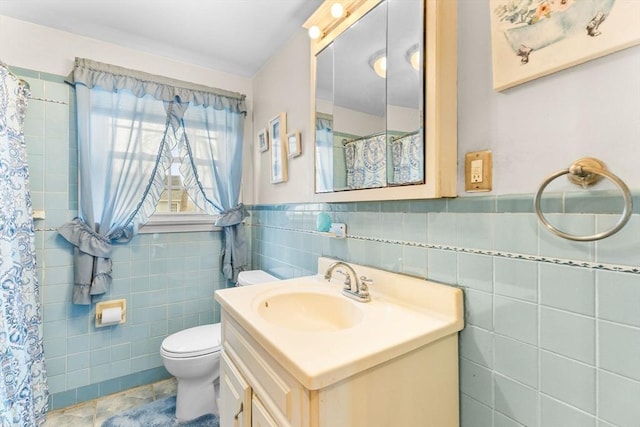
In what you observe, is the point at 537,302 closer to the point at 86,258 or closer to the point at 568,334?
the point at 568,334

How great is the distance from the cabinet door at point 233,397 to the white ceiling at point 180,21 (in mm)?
1695

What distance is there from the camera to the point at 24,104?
1.54m

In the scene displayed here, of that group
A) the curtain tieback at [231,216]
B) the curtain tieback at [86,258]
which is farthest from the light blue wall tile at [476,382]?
the curtain tieback at [86,258]

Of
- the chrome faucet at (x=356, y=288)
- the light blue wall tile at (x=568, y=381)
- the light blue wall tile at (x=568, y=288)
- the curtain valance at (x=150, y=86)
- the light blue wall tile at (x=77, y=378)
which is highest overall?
the curtain valance at (x=150, y=86)

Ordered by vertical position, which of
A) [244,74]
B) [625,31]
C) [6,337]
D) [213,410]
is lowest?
[213,410]

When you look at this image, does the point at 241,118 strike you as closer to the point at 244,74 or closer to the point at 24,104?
the point at 244,74

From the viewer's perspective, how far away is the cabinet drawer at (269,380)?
0.66 metres

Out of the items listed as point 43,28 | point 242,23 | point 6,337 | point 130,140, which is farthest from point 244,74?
point 6,337

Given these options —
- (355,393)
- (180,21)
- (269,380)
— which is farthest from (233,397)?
(180,21)

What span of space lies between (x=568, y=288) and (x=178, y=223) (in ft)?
6.91

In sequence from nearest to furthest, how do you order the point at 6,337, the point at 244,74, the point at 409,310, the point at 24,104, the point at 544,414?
the point at 544,414 → the point at 409,310 → the point at 6,337 → the point at 24,104 → the point at 244,74

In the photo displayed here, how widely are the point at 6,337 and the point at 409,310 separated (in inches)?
66.4

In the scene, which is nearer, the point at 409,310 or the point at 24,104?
the point at 409,310

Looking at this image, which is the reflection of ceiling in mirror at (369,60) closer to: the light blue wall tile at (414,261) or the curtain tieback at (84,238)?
the light blue wall tile at (414,261)
